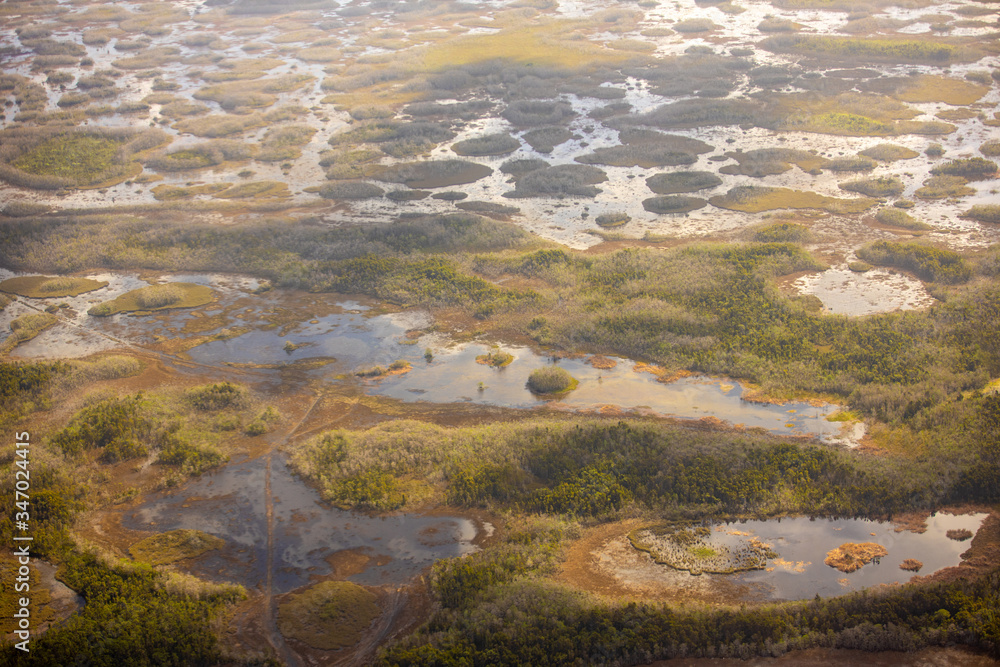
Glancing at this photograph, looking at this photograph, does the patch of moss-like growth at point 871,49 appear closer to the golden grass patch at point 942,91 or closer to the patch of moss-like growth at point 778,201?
the golden grass patch at point 942,91

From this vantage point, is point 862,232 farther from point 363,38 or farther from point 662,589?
point 363,38

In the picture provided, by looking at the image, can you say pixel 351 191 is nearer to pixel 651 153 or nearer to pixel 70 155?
pixel 651 153

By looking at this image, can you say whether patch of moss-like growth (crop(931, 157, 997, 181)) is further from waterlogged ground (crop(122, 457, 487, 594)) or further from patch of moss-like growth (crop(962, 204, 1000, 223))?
waterlogged ground (crop(122, 457, 487, 594))

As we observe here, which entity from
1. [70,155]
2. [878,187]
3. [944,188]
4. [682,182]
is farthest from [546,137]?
[70,155]

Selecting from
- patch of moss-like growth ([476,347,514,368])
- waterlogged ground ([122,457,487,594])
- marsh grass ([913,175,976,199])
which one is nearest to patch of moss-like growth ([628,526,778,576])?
waterlogged ground ([122,457,487,594])

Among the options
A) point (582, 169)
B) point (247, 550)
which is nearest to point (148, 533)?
point (247, 550)

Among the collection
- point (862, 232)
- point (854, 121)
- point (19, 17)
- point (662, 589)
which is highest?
point (19, 17)

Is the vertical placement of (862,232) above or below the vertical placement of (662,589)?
above
